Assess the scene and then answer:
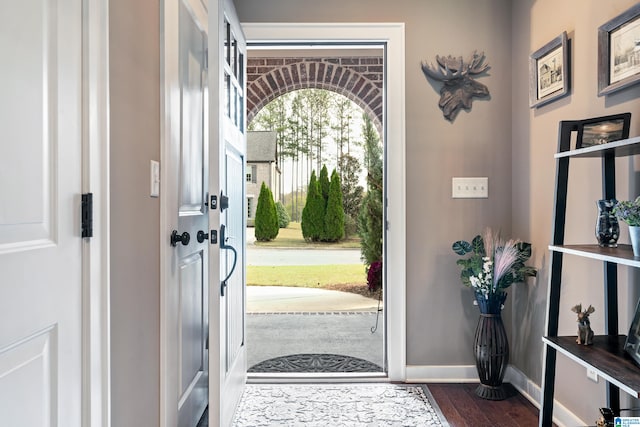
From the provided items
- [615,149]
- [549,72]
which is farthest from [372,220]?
[615,149]

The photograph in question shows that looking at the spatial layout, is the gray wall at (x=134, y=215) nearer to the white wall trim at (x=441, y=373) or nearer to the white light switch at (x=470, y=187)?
the white wall trim at (x=441, y=373)

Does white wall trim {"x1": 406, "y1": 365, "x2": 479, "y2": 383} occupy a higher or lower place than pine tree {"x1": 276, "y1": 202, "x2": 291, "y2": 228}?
lower

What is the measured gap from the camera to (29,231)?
2.82ft

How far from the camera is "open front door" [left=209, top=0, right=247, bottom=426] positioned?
176 centimetres

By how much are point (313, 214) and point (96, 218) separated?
19.6 feet

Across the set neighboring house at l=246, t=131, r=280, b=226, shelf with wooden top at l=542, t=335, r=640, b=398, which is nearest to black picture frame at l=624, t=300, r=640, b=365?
shelf with wooden top at l=542, t=335, r=640, b=398

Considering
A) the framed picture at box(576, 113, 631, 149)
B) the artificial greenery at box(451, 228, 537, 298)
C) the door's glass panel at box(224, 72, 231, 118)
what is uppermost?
the door's glass panel at box(224, 72, 231, 118)

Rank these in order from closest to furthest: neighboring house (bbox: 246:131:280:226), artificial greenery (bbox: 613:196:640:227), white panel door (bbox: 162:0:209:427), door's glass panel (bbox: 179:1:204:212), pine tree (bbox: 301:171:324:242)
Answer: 1. artificial greenery (bbox: 613:196:640:227)
2. white panel door (bbox: 162:0:209:427)
3. door's glass panel (bbox: 179:1:204:212)
4. pine tree (bbox: 301:171:324:242)
5. neighboring house (bbox: 246:131:280:226)

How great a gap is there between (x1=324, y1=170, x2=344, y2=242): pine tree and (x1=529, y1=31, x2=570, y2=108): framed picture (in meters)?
4.57

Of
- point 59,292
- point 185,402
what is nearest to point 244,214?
point 185,402

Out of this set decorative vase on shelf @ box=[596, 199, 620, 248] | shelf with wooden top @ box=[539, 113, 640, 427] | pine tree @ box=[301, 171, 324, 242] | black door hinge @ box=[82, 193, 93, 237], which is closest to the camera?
black door hinge @ box=[82, 193, 93, 237]

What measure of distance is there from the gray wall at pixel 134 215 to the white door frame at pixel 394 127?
49.9 inches

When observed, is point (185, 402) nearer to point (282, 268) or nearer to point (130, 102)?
point (130, 102)

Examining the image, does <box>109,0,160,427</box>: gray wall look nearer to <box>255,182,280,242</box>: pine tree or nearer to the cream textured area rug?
the cream textured area rug
